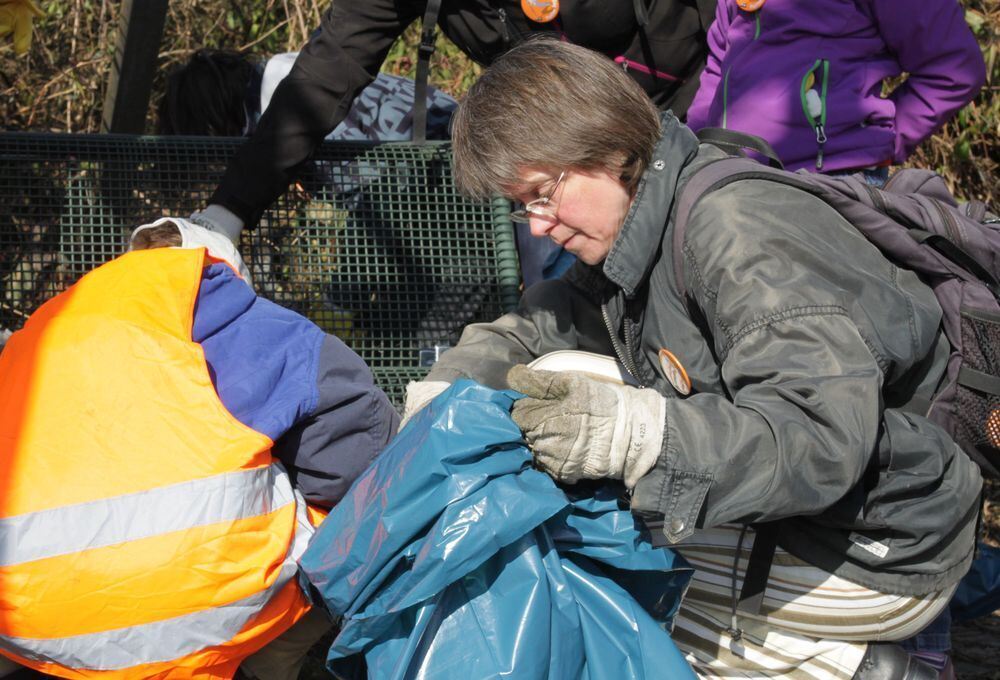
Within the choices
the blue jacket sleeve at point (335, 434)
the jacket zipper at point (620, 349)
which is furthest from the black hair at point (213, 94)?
the jacket zipper at point (620, 349)

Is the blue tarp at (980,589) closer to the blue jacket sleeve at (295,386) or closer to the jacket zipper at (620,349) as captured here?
the jacket zipper at (620,349)

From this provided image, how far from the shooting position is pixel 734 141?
2273 mm

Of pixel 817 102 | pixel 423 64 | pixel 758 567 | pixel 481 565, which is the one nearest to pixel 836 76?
pixel 817 102

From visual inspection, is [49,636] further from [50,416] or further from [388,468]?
[388,468]

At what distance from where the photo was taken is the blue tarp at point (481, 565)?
1828mm

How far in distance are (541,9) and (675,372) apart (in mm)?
1369

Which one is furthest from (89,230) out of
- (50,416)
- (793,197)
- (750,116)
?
(793,197)

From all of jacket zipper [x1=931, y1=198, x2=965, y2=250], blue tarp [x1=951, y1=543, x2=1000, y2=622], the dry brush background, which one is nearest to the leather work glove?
jacket zipper [x1=931, y1=198, x2=965, y2=250]

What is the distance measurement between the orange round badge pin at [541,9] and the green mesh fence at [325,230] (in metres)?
0.63

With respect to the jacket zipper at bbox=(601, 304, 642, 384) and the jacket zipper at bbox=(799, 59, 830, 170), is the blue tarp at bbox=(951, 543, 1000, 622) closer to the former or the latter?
the jacket zipper at bbox=(799, 59, 830, 170)

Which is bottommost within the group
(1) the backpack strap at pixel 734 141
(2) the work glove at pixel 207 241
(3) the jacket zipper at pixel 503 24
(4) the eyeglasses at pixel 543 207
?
(2) the work glove at pixel 207 241

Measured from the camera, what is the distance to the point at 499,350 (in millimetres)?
2412

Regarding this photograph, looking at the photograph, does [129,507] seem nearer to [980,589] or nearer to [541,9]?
[541,9]

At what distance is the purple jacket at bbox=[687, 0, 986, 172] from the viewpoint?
117 inches
